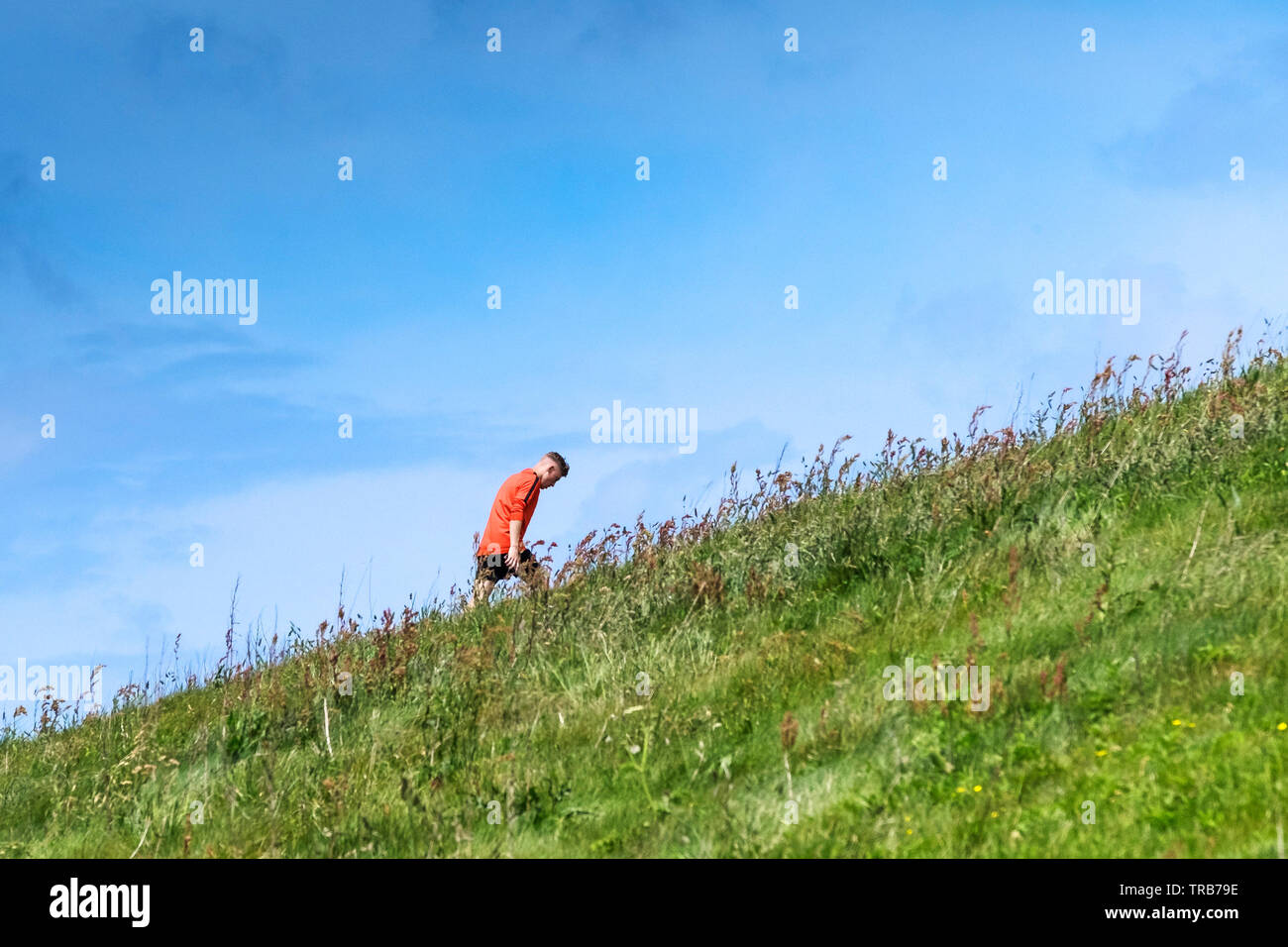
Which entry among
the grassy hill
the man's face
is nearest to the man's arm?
the man's face

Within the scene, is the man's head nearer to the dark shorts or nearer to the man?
the man

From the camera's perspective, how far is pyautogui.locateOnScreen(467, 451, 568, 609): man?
11.9 metres

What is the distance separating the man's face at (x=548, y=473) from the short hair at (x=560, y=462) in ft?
0.13

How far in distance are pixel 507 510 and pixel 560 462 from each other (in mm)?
899

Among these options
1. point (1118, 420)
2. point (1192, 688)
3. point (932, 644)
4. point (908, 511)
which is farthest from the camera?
point (1118, 420)

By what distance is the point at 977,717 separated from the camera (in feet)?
17.6

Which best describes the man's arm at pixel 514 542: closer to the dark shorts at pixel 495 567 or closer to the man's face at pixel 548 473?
the dark shorts at pixel 495 567

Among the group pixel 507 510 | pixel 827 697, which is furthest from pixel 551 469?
pixel 827 697

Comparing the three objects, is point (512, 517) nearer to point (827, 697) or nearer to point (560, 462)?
point (560, 462)

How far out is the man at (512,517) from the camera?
468 inches

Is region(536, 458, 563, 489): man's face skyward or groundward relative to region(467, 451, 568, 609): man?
skyward

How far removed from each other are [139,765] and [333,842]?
2.97 meters
